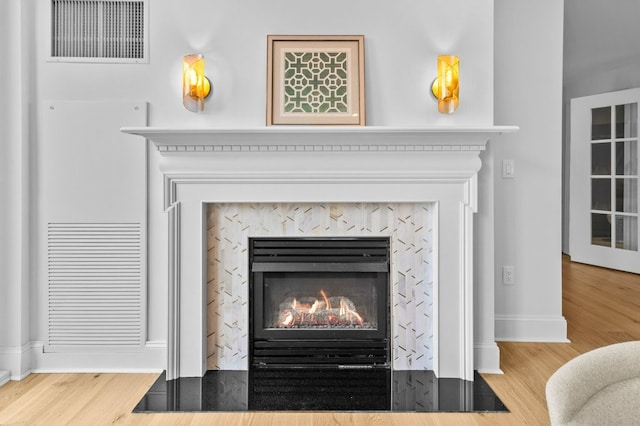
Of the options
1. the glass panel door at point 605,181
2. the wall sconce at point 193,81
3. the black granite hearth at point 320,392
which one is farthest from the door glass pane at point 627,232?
the wall sconce at point 193,81

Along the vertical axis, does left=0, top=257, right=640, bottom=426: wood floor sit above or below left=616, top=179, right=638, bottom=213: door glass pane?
below

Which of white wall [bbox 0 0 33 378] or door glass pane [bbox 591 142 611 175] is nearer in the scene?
white wall [bbox 0 0 33 378]

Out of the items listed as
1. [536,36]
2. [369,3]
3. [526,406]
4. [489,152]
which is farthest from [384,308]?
[536,36]

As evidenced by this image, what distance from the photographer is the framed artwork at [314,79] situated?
2.79m

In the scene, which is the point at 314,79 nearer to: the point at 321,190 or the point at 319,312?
the point at 321,190

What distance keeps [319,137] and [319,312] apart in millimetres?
973

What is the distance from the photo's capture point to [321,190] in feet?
8.98

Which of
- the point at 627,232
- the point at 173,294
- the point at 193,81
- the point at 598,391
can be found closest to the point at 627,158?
the point at 627,232

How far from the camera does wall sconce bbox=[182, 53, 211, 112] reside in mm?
2699

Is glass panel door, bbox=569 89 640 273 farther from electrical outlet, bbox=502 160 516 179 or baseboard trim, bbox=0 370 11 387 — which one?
baseboard trim, bbox=0 370 11 387

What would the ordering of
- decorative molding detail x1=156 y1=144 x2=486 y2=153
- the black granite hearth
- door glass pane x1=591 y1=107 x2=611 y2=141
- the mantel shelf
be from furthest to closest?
door glass pane x1=591 y1=107 x2=611 y2=141 → decorative molding detail x1=156 y1=144 x2=486 y2=153 → the mantel shelf → the black granite hearth

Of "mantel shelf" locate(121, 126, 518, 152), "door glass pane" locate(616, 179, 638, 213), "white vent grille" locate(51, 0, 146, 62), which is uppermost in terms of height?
"white vent grille" locate(51, 0, 146, 62)

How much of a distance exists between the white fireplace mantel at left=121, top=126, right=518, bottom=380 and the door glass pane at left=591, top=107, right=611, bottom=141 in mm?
4151

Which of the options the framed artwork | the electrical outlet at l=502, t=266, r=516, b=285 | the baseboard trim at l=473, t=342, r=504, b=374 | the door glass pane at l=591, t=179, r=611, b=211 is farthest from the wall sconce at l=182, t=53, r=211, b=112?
the door glass pane at l=591, t=179, r=611, b=211
